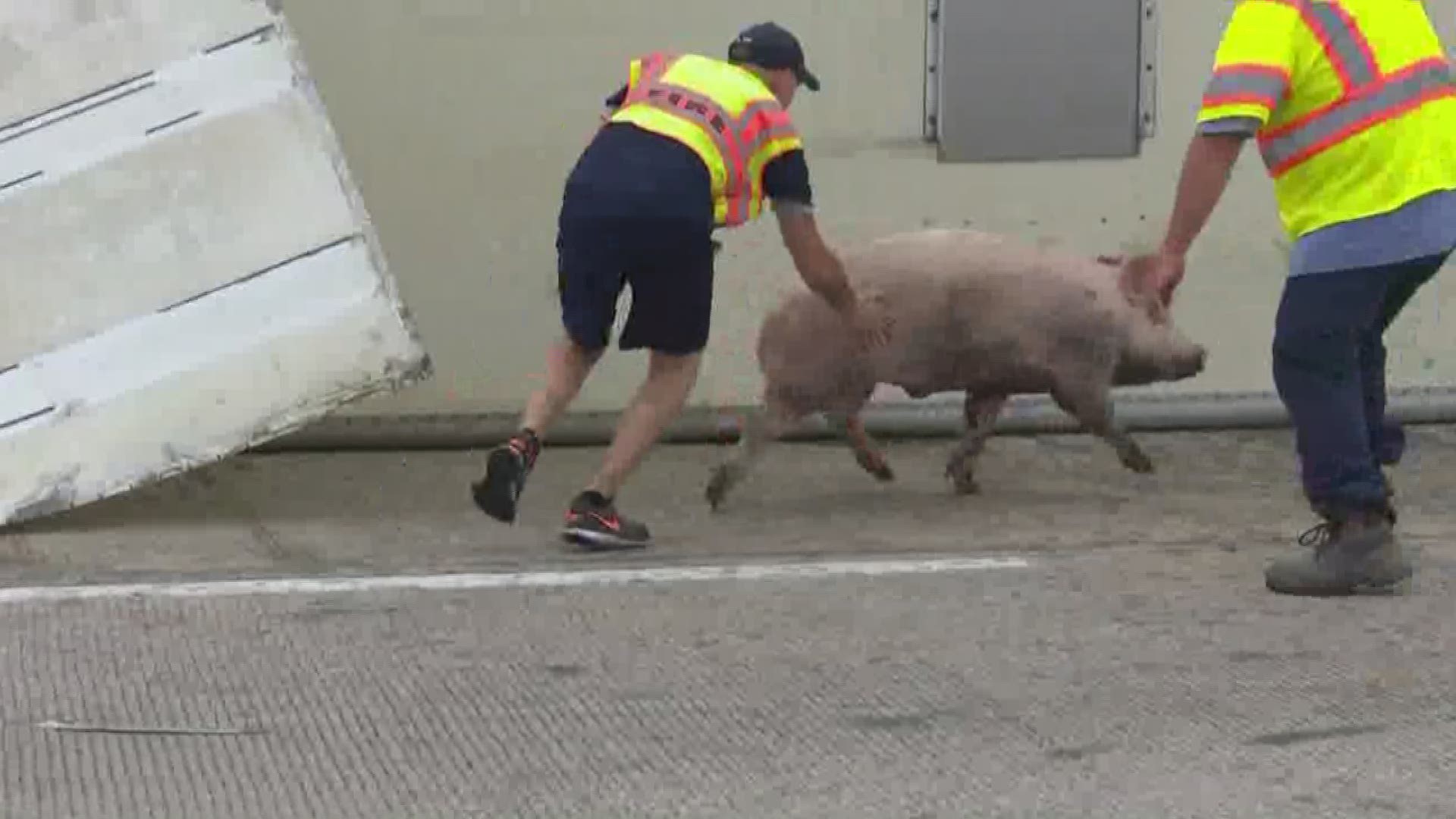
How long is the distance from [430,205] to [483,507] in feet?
6.31

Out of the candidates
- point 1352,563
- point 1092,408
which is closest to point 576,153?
point 1092,408

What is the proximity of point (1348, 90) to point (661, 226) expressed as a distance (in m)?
1.77

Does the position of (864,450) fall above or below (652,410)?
below

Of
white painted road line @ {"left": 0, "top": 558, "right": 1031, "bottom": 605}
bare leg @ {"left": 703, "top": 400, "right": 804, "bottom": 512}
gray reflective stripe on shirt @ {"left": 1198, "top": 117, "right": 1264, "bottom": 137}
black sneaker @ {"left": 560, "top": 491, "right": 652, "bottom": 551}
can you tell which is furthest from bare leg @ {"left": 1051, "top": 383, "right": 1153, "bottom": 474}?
gray reflective stripe on shirt @ {"left": 1198, "top": 117, "right": 1264, "bottom": 137}

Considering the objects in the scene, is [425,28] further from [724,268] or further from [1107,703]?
[1107,703]

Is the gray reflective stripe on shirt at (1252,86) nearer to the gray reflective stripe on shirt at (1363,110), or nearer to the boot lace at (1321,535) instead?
the gray reflective stripe on shirt at (1363,110)

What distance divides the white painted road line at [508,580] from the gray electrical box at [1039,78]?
2.37 metres

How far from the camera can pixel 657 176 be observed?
6477 millimetres

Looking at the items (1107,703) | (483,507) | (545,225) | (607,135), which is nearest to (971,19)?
(545,225)

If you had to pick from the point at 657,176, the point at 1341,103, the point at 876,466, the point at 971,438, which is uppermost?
the point at 1341,103

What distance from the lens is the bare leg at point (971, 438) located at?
7.65 m

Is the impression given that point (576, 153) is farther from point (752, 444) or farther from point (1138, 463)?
point (1138, 463)

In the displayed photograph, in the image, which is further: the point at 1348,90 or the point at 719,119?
the point at 719,119

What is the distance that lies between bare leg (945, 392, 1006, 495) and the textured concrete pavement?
0.24 meters
